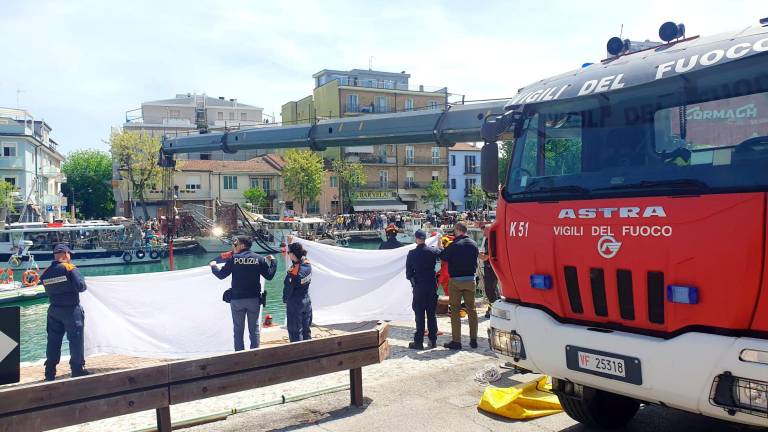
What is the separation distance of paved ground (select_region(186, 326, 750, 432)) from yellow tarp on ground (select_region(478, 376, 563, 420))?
9cm

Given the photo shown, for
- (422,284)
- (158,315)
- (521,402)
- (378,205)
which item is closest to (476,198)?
(378,205)

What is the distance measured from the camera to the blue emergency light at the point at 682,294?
170 inches

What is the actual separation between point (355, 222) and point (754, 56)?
59.7 meters

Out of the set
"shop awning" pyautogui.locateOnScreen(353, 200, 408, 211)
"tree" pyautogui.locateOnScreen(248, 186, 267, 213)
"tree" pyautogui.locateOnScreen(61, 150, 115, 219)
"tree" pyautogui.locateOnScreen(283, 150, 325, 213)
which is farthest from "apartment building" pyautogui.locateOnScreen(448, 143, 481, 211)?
"tree" pyautogui.locateOnScreen(61, 150, 115, 219)

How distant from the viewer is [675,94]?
4840mm

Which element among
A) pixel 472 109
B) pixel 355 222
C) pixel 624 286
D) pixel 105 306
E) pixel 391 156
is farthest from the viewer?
pixel 391 156

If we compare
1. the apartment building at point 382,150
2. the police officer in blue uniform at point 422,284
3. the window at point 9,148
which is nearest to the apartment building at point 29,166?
the window at point 9,148

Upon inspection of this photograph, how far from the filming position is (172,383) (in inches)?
226

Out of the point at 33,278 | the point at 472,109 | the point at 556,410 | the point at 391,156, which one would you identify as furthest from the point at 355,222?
the point at 556,410

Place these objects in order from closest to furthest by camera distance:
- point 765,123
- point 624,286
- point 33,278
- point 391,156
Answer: point 765,123, point 624,286, point 33,278, point 391,156

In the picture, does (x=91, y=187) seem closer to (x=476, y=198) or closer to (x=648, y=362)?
(x=476, y=198)

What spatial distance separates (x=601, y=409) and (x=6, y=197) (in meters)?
67.4

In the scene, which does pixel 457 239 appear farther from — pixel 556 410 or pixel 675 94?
pixel 675 94

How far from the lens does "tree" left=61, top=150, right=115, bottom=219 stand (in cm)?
8131
